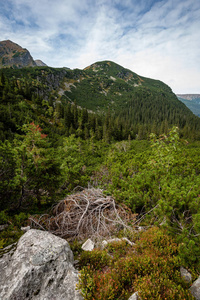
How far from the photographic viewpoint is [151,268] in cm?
256

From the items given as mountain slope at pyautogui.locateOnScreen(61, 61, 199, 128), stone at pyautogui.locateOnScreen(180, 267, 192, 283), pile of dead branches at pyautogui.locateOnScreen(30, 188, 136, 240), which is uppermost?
mountain slope at pyautogui.locateOnScreen(61, 61, 199, 128)

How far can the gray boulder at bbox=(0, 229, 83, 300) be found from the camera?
210cm

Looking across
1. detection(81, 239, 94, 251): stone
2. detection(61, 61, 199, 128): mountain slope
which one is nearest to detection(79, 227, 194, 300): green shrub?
detection(81, 239, 94, 251): stone

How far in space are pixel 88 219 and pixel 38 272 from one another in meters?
2.38

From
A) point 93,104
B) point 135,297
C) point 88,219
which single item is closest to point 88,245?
point 88,219

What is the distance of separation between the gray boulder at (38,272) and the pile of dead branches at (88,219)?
153 cm

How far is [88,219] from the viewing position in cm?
453

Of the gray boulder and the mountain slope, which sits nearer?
the gray boulder

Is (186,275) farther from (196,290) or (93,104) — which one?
(93,104)

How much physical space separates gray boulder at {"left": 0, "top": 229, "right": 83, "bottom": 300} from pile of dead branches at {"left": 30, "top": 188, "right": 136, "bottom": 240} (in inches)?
60.3

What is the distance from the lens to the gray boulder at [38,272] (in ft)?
6.88

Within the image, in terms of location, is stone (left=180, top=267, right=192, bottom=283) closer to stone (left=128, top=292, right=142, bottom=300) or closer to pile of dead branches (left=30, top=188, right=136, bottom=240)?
stone (left=128, top=292, right=142, bottom=300)

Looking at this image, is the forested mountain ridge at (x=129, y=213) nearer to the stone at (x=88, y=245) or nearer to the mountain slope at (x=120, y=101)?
the stone at (x=88, y=245)

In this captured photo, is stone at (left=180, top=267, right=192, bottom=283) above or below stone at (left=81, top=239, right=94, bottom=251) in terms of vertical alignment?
above
